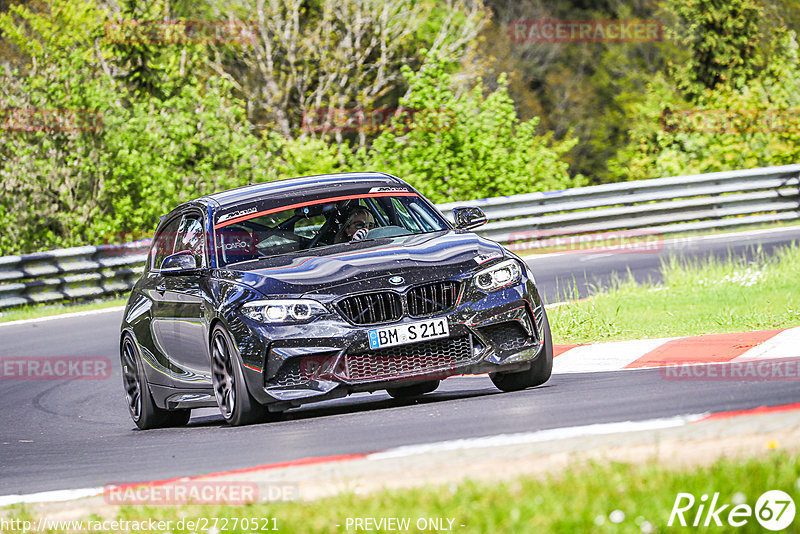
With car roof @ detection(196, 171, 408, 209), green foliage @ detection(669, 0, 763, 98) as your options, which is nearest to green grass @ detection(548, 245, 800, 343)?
car roof @ detection(196, 171, 408, 209)

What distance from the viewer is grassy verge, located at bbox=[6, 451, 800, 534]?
3994 millimetres

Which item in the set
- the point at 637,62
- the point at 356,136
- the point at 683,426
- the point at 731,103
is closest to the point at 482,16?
the point at 356,136

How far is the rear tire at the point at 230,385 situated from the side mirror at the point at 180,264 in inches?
25.5

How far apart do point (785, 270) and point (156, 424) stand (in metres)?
6.90

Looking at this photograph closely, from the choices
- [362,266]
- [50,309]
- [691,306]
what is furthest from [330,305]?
[50,309]

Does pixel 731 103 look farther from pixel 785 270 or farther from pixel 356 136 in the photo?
pixel 785 270

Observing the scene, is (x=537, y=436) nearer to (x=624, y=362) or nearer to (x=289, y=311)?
(x=289, y=311)

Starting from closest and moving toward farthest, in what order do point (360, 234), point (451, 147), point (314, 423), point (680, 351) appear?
point (314, 423), point (360, 234), point (680, 351), point (451, 147)

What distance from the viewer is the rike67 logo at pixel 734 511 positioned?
3.84m

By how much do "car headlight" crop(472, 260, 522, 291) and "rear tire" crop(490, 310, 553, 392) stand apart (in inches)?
12.7

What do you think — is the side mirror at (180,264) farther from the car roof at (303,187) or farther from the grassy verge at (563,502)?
the grassy verge at (563,502)

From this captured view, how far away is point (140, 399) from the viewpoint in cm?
945

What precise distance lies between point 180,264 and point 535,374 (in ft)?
7.71

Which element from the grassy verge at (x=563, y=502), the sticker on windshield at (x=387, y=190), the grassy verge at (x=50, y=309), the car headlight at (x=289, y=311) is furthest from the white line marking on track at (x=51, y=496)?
the grassy verge at (x=50, y=309)
